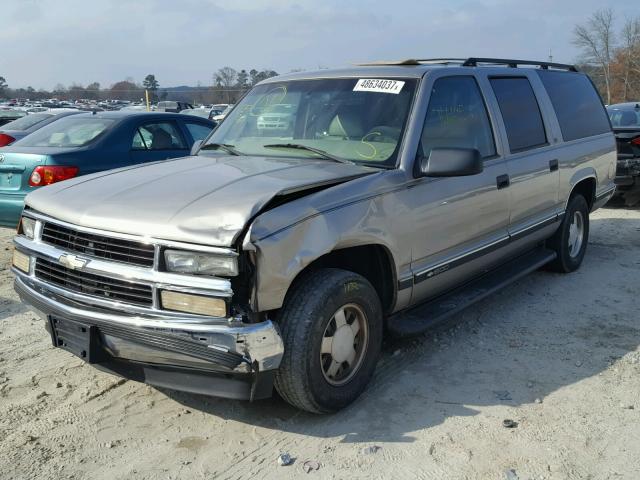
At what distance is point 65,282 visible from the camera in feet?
11.0

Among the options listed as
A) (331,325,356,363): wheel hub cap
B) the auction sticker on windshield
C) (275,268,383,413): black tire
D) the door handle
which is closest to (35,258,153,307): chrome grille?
(275,268,383,413): black tire

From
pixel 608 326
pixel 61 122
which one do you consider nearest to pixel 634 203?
pixel 608 326

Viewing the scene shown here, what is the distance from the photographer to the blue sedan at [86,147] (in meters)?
6.65

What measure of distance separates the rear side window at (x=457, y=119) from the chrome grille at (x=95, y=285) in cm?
195

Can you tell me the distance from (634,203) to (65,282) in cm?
882

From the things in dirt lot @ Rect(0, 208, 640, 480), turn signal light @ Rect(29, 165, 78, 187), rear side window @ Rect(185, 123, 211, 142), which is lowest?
dirt lot @ Rect(0, 208, 640, 480)

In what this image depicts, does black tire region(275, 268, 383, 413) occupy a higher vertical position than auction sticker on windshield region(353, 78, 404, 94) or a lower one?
lower

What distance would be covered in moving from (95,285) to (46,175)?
3.89 metres

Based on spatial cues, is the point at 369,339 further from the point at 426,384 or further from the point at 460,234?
the point at 460,234

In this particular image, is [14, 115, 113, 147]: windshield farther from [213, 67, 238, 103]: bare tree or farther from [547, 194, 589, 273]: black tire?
[213, 67, 238, 103]: bare tree

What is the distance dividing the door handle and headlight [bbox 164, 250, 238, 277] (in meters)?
2.49

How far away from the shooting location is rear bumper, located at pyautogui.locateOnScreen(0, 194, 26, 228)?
662 centimetres

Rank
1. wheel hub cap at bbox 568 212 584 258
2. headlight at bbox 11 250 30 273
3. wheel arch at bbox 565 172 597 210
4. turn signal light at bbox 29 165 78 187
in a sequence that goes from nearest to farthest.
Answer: headlight at bbox 11 250 30 273, wheel arch at bbox 565 172 597 210, wheel hub cap at bbox 568 212 584 258, turn signal light at bbox 29 165 78 187

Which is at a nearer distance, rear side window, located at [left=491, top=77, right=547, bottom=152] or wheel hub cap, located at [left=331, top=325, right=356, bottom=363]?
wheel hub cap, located at [left=331, top=325, right=356, bottom=363]
